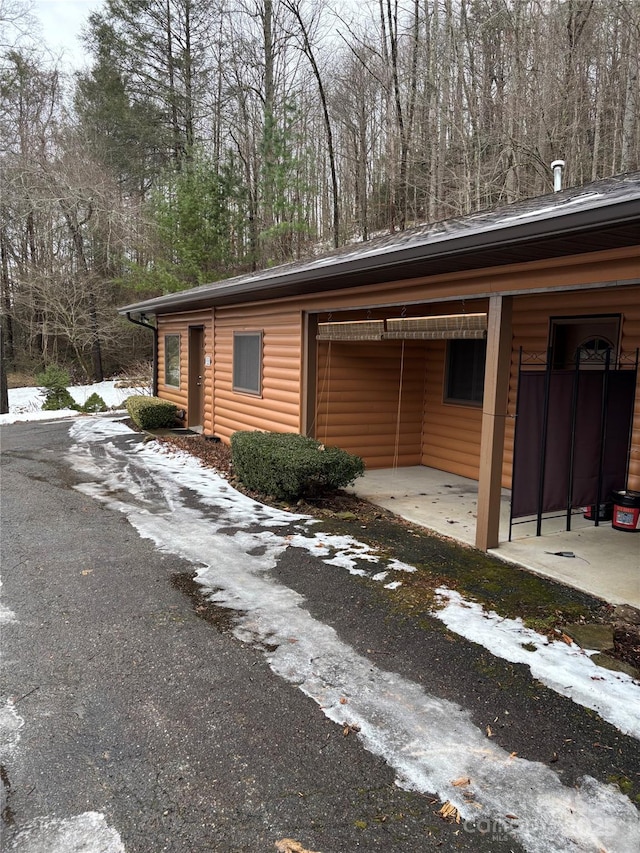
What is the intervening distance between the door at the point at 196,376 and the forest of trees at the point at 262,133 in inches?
224

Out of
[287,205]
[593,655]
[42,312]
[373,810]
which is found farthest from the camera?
[42,312]

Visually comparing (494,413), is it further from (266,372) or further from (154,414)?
(154,414)

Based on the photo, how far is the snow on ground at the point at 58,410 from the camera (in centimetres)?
1524

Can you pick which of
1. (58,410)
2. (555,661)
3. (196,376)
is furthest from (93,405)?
(555,661)

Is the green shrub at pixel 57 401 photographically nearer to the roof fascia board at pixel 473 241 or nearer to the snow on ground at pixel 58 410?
the snow on ground at pixel 58 410

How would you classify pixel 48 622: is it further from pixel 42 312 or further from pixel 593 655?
pixel 42 312

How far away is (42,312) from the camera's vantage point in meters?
22.4

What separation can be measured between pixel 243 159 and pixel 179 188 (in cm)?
360

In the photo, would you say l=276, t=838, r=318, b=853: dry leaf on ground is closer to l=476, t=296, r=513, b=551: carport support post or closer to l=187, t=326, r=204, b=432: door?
l=476, t=296, r=513, b=551: carport support post

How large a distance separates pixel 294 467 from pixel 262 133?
15.0 meters

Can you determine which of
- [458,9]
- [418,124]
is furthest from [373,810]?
[458,9]

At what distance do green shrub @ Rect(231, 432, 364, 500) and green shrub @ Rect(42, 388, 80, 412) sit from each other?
11155 millimetres

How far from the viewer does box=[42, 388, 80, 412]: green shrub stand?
Result: 16.4 m

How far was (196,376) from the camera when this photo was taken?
12.2m
